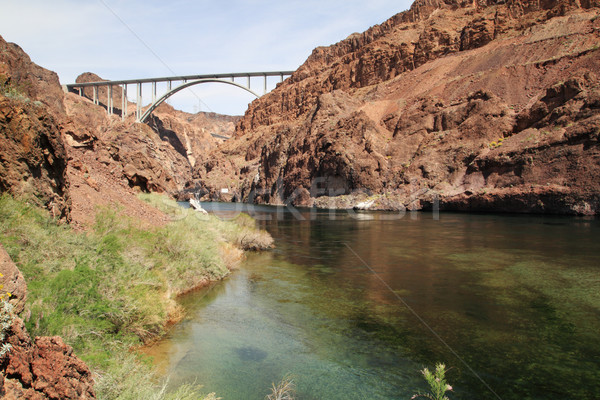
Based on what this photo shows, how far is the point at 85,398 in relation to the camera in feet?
11.0

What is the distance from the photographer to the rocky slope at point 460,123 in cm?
3966

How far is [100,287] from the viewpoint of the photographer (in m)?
6.70

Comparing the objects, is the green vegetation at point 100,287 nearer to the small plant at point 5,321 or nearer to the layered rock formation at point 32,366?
the layered rock formation at point 32,366

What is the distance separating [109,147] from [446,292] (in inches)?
582

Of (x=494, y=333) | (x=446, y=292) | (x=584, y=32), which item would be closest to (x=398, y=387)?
(x=494, y=333)

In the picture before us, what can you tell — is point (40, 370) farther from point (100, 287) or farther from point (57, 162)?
point (57, 162)

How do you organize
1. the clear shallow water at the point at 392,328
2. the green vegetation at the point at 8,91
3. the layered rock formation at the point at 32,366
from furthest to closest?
the green vegetation at the point at 8,91 < the clear shallow water at the point at 392,328 < the layered rock formation at the point at 32,366

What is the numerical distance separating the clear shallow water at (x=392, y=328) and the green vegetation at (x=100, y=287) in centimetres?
69

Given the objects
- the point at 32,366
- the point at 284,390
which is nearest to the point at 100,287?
the point at 284,390

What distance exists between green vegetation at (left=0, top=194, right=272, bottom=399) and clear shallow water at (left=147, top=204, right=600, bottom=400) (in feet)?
2.26

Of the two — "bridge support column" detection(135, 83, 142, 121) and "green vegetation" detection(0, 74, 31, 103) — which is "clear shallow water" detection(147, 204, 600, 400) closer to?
"green vegetation" detection(0, 74, 31, 103)

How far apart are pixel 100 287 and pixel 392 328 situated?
5400 mm

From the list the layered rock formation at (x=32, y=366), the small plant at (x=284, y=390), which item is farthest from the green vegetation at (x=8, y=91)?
the small plant at (x=284, y=390)

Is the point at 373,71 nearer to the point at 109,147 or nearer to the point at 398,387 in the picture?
the point at 109,147
